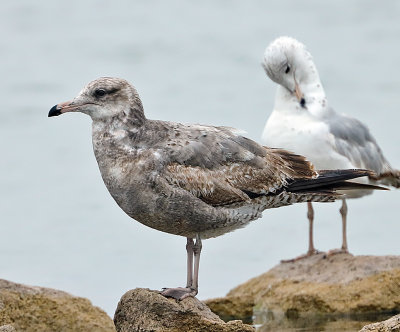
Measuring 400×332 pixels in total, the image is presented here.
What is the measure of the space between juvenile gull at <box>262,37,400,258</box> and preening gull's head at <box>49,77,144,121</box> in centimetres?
504

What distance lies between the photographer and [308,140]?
49.6 feet

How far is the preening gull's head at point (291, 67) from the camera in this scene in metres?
15.7

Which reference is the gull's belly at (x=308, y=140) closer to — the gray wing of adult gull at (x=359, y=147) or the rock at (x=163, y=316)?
the gray wing of adult gull at (x=359, y=147)

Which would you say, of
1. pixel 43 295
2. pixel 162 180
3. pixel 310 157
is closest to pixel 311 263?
pixel 310 157

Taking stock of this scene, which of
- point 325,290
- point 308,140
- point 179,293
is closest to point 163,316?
point 179,293

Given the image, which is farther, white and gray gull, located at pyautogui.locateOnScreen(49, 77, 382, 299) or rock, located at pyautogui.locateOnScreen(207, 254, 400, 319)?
rock, located at pyautogui.locateOnScreen(207, 254, 400, 319)

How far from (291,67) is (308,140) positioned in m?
1.23

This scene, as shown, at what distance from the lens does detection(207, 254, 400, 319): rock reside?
12.8 m

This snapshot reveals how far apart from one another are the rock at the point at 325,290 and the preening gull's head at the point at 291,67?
8.99 ft

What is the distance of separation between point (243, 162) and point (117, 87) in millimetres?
→ 1344

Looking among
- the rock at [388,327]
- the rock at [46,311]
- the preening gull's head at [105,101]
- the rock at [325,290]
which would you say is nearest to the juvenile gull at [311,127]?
the rock at [325,290]

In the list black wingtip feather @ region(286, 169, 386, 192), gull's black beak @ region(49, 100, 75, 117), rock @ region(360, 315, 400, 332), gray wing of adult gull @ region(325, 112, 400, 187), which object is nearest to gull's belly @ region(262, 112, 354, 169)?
gray wing of adult gull @ region(325, 112, 400, 187)

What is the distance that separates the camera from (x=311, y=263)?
1435 centimetres

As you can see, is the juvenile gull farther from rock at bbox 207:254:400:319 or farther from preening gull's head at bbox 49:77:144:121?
preening gull's head at bbox 49:77:144:121
